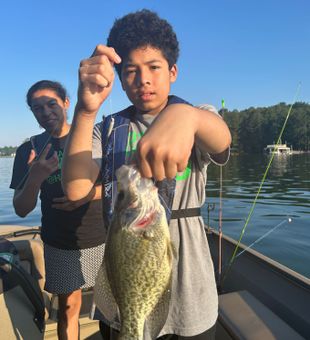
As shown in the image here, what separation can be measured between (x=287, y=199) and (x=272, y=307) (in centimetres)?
1383

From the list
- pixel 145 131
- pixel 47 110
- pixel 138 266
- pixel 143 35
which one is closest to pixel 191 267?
pixel 138 266

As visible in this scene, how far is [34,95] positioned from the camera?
12.4ft

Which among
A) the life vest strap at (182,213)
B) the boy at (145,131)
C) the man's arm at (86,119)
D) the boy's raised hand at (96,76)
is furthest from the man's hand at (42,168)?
the boy's raised hand at (96,76)

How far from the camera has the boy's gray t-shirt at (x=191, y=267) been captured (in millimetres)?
1784

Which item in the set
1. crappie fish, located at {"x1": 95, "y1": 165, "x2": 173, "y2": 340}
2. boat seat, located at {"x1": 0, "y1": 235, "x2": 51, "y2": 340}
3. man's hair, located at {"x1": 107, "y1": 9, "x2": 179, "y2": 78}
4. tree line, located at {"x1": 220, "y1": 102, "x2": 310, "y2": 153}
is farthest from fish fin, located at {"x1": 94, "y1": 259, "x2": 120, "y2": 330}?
tree line, located at {"x1": 220, "y1": 102, "x2": 310, "y2": 153}

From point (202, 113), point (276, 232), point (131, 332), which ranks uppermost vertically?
point (202, 113)

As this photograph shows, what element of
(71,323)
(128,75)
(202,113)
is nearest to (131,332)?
(202,113)

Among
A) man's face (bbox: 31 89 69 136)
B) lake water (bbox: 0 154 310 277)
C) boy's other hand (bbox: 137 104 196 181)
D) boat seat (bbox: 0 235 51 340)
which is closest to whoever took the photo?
boy's other hand (bbox: 137 104 196 181)

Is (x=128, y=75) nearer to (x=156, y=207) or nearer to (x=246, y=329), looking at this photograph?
(x=156, y=207)

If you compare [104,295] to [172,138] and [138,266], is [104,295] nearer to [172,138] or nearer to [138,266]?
[138,266]

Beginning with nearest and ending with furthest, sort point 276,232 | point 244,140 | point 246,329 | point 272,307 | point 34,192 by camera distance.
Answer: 1. point 246,329
2. point 34,192
3. point 272,307
4. point 276,232
5. point 244,140

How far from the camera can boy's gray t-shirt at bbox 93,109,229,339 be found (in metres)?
1.78

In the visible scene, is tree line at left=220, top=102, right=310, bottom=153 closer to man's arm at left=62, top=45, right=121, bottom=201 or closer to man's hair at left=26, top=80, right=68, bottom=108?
man's hair at left=26, top=80, right=68, bottom=108

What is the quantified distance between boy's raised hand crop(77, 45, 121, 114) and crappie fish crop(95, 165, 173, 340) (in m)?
0.44
